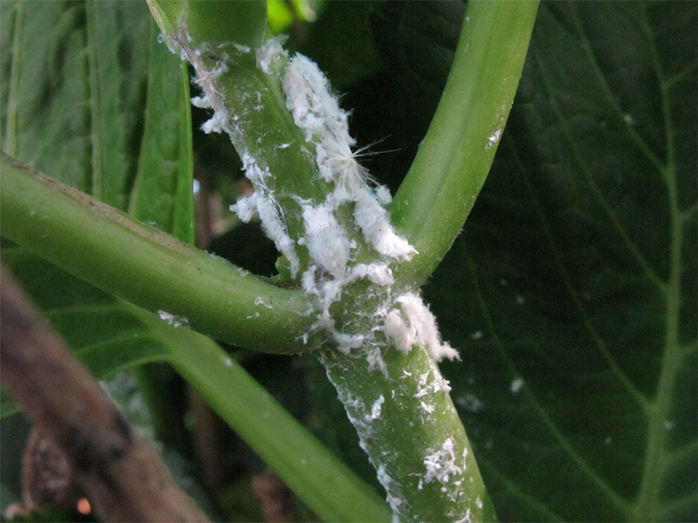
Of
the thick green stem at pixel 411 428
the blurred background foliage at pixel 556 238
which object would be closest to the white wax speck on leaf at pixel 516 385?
the blurred background foliage at pixel 556 238

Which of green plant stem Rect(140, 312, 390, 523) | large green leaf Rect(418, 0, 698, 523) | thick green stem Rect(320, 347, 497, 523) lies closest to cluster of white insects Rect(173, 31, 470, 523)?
thick green stem Rect(320, 347, 497, 523)

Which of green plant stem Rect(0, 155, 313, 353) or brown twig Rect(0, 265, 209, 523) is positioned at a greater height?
green plant stem Rect(0, 155, 313, 353)

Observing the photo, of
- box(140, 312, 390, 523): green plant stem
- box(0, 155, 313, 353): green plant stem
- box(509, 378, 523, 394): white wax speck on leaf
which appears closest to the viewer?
box(0, 155, 313, 353): green plant stem

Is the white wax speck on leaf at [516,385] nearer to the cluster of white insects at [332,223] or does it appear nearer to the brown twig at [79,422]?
the cluster of white insects at [332,223]

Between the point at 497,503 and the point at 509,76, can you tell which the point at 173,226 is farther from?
the point at 497,503

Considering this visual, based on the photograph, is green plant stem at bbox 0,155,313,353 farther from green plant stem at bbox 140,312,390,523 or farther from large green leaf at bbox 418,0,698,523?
large green leaf at bbox 418,0,698,523

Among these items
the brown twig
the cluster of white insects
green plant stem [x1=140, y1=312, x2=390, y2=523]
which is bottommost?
the brown twig

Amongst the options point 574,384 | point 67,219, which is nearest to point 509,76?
point 67,219
